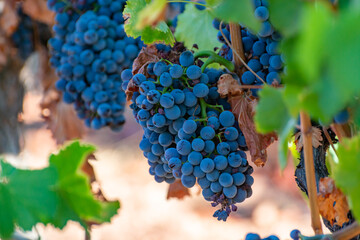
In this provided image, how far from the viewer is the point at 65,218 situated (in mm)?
494

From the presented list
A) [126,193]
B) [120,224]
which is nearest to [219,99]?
[120,224]

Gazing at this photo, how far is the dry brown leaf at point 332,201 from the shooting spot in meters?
0.61

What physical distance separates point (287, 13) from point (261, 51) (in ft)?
1.21

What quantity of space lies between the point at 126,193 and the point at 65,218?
3.32 m

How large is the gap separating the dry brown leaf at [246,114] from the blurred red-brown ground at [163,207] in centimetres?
240

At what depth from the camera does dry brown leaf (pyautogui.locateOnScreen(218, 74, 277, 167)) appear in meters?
0.71

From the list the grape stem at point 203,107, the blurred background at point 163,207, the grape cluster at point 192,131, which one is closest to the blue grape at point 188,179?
the grape cluster at point 192,131

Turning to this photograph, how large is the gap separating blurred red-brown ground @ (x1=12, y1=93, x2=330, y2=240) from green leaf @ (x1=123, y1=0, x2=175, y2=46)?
7.72 ft

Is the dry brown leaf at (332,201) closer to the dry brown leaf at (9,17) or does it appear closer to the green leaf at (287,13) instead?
the green leaf at (287,13)

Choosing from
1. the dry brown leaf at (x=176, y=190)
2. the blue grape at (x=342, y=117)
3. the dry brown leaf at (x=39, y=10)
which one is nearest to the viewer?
the blue grape at (x=342, y=117)

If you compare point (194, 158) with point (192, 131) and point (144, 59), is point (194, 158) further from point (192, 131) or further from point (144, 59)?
point (144, 59)

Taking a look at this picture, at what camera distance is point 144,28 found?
0.71 meters

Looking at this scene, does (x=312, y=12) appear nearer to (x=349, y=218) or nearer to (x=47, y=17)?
(x=349, y=218)

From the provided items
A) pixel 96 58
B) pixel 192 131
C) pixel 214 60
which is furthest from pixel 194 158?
pixel 96 58
